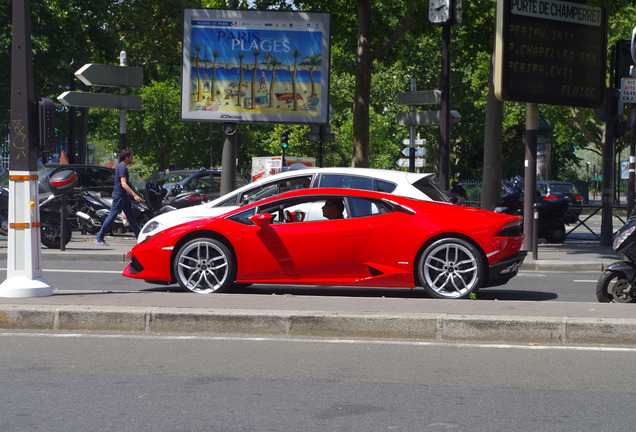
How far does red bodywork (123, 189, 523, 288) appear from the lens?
31.3 feet

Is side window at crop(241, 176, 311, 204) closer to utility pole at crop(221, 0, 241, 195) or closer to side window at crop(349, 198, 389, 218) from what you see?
side window at crop(349, 198, 389, 218)

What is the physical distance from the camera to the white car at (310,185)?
10.8 m

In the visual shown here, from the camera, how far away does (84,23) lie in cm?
3284

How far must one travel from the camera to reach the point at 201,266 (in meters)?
9.82

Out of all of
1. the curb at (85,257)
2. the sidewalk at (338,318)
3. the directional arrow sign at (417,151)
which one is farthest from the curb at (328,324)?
the directional arrow sign at (417,151)

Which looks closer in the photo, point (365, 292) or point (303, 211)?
point (303, 211)

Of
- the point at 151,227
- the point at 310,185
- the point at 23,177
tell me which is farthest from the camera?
the point at 310,185

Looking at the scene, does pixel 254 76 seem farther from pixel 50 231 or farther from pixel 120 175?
pixel 50 231

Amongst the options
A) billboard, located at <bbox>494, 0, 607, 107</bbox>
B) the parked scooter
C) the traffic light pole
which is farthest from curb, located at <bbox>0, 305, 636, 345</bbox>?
the parked scooter

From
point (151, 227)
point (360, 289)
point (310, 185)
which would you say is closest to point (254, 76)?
point (310, 185)

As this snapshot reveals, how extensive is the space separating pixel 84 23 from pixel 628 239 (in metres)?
27.4

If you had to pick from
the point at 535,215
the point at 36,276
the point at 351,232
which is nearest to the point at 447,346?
the point at 351,232

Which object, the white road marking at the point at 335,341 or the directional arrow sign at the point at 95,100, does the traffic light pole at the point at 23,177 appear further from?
the directional arrow sign at the point at 95,100

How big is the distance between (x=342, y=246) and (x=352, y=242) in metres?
0.11
